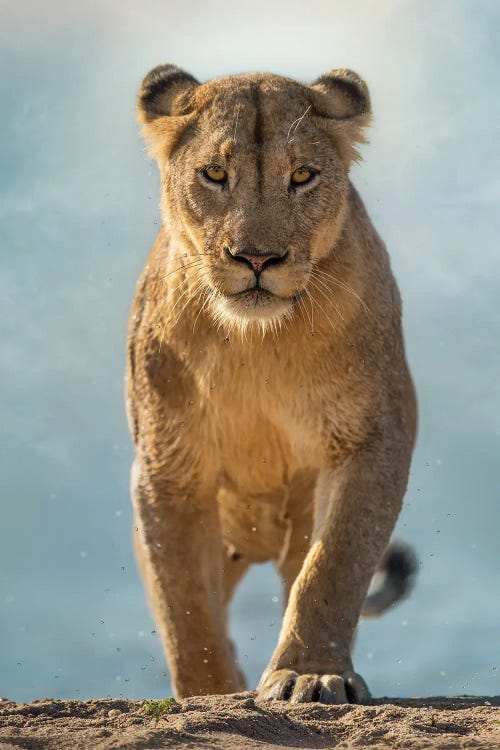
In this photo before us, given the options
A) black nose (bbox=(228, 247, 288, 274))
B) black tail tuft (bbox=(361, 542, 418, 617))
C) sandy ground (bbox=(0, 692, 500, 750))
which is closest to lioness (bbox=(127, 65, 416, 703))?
black nose (bbox=(228, 247, 288, 274))

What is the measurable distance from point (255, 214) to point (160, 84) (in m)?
1.51

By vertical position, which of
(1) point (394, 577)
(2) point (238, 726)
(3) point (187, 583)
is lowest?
(2) point (238, 726)

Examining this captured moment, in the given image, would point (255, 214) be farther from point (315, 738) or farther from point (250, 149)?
point (315, 738)

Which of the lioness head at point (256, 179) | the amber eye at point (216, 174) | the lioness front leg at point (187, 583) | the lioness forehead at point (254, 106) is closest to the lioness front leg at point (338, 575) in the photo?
the lioness front leg at point (187, 583)

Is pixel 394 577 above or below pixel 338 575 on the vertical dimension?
above

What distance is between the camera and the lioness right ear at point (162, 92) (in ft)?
25.7

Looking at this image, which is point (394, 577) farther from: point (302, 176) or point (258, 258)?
point (258, 258)

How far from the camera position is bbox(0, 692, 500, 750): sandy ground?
5.10m

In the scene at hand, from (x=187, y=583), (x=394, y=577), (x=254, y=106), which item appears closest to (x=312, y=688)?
(x=187, y=583)

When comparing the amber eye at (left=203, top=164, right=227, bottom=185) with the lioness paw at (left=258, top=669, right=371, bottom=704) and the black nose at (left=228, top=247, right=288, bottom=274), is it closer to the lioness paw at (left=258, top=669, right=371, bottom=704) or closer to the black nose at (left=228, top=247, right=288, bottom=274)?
the black nose at (left=228, top=247, right=288, bottom=274)

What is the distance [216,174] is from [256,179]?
0.85ft

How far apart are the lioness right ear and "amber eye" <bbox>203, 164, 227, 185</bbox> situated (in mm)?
741

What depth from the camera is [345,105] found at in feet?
25.3

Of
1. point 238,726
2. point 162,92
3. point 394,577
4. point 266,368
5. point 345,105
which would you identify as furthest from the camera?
point 394,577
